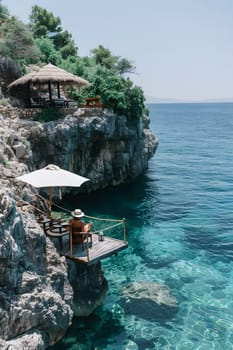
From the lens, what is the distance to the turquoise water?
534 inches

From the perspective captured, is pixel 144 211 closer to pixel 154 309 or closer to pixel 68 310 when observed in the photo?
pixel 154 309

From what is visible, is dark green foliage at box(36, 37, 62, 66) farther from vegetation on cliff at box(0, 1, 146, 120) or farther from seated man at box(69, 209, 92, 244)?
seated man at box(69, 209, 92, 244)

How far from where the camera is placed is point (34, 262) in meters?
10.9

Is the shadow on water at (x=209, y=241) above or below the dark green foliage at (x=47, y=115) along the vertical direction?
below

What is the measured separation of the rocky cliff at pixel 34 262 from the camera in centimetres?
946

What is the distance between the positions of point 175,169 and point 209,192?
10864 mm

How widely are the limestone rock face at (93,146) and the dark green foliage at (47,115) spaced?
0.57 metres

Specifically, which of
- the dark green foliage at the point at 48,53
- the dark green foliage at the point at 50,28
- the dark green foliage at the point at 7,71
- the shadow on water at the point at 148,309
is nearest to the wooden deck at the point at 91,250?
the shadow on water at the point at 148,309

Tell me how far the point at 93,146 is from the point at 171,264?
13.2m

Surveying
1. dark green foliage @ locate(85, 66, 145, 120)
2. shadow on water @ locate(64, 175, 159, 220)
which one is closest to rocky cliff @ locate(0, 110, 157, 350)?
dark green foliage @ locate(85, 66, 145, 120)

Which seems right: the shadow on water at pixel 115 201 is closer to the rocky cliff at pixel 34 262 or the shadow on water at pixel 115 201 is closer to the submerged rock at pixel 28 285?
the rocky cliff at pixel 34 262

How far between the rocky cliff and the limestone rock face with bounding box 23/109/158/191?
0.08 meters

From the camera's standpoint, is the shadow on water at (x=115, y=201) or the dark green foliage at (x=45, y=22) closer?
the shadow on water at (x=115, y=201)

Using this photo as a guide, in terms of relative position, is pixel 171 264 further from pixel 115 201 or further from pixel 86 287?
pixel 115 201
